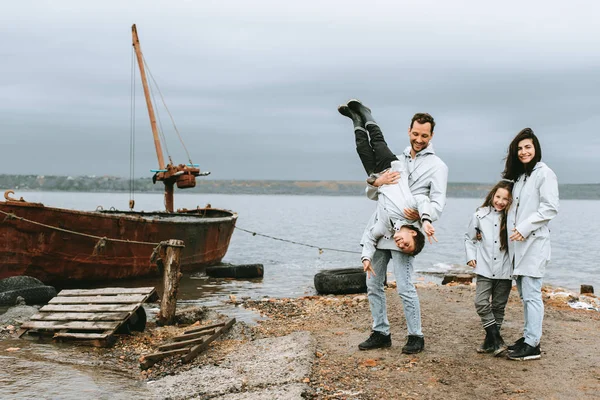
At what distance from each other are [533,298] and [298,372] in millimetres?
2182

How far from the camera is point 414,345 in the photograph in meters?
5.32

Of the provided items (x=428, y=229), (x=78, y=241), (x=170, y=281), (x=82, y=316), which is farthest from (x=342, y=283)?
(x=428, y=229)

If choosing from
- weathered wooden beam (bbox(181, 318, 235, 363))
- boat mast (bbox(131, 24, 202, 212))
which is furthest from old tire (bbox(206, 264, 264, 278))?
weathered wooden beam (bbox(181, 318, 235, 363))

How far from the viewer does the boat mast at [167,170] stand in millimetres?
18250

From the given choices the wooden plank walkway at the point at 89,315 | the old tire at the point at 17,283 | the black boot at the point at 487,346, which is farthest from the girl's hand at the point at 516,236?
the old tire at the point at 17,283

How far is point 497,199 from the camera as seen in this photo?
17.2ft

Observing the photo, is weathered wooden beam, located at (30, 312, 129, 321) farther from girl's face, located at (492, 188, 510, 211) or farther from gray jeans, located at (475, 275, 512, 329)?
girl's face, located at (492, 188, 510, 211)

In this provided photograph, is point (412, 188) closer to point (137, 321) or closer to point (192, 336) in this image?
point (192, 336)

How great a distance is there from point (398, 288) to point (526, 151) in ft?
5.55

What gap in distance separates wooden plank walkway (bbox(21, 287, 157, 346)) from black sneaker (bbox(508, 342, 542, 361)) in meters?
4.78

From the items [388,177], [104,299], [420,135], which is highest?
[420,135]

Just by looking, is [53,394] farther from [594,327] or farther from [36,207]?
[36,207]

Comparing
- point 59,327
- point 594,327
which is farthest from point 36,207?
point 594,327

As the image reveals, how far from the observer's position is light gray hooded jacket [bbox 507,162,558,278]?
482cm
